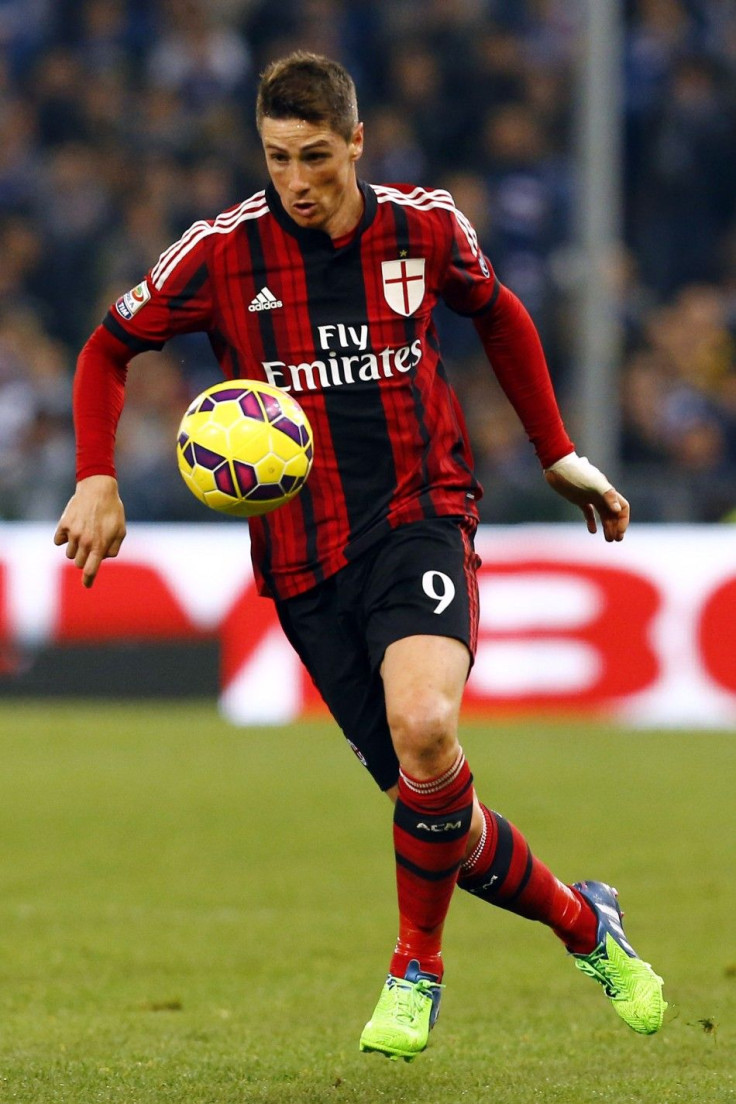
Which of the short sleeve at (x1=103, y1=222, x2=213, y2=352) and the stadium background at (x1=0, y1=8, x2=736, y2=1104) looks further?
the stadium background at (x1=0, y1=8, x2=736, y2=1104)

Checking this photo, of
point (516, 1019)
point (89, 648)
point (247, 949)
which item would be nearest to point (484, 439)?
point (89, 648)

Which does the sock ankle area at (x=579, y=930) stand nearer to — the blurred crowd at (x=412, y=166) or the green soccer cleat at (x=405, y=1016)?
the green soccer cleat at (x=405, y=1016)

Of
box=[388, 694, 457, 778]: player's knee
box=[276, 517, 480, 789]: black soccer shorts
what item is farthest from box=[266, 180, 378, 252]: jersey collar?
box=[388, 694, 457, 778]: player's knee

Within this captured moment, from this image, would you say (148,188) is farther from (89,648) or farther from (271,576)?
(271,576)

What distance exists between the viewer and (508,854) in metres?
4.53

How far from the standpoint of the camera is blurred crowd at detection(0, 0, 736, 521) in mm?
13422

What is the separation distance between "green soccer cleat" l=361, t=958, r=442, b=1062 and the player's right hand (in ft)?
3.64

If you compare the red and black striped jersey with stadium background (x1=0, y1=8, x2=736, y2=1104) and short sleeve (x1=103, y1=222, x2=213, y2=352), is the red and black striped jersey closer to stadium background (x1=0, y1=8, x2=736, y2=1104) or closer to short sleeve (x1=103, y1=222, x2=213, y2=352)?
short sleeve (x1=103, y1=222, x2=213, y2=352)

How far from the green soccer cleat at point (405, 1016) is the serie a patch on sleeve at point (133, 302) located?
159cm

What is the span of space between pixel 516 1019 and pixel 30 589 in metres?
7.19

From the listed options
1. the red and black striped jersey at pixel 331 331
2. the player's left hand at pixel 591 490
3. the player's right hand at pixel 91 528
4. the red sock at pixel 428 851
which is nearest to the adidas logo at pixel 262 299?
the red and black striped jersey at pixel 331 331

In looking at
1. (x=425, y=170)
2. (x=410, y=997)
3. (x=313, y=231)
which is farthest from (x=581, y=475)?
(x=425, y=170)

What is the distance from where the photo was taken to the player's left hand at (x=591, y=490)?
464 cm

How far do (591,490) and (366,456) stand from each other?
594 mm
